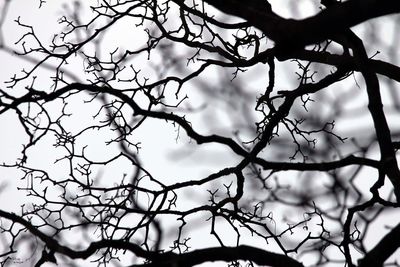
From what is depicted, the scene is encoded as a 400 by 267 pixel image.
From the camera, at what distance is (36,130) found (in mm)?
4398

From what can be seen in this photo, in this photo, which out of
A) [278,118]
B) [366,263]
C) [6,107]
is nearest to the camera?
[366,263]

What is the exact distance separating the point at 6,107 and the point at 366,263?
116 inches

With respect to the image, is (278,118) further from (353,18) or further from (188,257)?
(353,18)

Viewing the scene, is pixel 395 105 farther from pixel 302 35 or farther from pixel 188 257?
pixel 188 257

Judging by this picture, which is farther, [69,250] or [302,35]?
[69,250]

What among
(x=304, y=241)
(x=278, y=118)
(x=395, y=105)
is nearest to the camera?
(x=395, y=105)

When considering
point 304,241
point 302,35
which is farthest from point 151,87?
point 302,35

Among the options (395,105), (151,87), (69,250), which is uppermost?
(151,87)

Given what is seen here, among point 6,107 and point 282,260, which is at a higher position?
point 6,107

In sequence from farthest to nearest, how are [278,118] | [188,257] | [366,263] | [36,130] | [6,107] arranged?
[278,118], [36,130], [6,107], [188,257], [366,263]

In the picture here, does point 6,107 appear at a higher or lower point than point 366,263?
higher

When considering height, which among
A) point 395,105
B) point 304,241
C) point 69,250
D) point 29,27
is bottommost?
point 69,250

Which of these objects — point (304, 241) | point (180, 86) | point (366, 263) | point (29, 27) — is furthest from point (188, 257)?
point (29, 27)

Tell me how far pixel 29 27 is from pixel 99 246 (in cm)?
247
